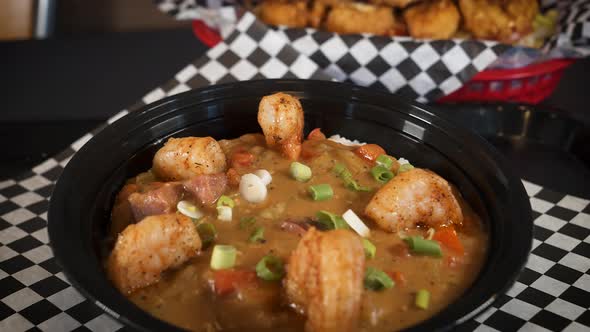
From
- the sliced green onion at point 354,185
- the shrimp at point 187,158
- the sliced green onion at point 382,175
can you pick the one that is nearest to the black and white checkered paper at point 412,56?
the sliced green onion at point 382,175

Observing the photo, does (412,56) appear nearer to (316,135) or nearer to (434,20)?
(434,20)

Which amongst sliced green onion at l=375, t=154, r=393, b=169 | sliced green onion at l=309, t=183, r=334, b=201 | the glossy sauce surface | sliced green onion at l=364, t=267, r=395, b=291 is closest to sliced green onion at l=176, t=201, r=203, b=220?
the glossy sauce surface

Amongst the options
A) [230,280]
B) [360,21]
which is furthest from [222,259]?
[360,21]

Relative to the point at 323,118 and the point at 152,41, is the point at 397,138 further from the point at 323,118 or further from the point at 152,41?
the point at 152,41

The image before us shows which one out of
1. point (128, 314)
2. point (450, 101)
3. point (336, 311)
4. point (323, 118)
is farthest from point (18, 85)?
point (336, 311)

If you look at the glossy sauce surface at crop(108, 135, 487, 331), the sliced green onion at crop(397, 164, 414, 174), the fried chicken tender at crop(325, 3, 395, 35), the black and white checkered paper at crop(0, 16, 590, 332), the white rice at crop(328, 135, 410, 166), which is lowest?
the black and white checkered paper at crop(0, 16, 590, 332)

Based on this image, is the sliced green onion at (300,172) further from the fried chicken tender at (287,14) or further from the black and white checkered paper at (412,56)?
the fried chicken tender at (287,14)

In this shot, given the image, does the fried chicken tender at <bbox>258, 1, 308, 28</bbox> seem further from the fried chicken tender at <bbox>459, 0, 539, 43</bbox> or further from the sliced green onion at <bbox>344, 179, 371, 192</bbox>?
the sliced green onion at <bbox>344, 179, 371, 192</bbox>
